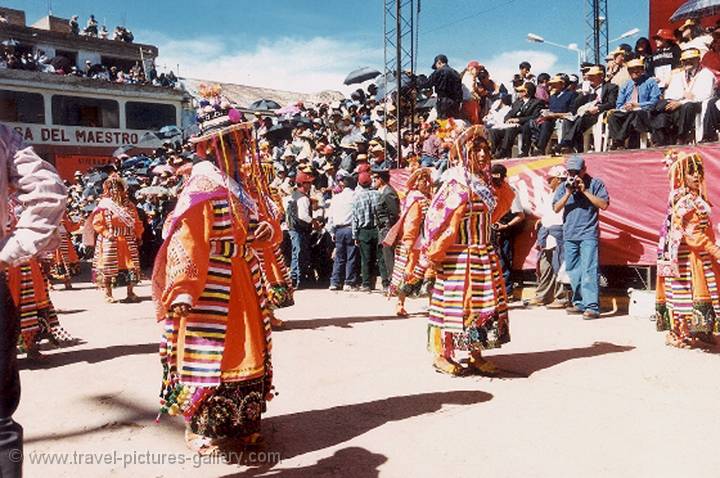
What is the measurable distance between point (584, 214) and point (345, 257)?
4957 mm

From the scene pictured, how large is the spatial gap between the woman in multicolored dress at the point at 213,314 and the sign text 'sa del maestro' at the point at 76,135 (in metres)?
32.4

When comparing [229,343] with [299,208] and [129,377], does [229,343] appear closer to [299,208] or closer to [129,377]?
[129,377]

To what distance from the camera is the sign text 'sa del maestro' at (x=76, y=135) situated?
33.0 meters

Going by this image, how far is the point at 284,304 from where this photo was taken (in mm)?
7863

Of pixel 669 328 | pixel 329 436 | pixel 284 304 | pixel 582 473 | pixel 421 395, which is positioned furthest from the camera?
pixel 284 304

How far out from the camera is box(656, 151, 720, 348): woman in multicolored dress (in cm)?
605

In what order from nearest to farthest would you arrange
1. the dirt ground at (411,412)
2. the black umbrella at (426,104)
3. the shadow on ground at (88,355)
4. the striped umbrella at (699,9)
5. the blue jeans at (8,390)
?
1. the blue jeans at (8,390)
2. the dirt ground at (411,412)
3. the shadow on ground at (88,355)
4. the striped umbrella at (699,9)
5. the black umbrella at (426,104)

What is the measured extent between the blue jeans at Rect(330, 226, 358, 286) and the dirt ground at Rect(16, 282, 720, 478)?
444 centimetres

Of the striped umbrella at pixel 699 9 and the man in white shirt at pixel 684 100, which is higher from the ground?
the striped umbrella at pixel 699 9

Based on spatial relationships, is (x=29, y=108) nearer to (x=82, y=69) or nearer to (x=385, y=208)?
(x=82, y=69)

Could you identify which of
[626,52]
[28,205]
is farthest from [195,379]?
[626,52]

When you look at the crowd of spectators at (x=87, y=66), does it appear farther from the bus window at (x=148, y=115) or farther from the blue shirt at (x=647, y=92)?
the blue shirt at (x=647, y=92)

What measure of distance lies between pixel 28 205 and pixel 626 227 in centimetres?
795
